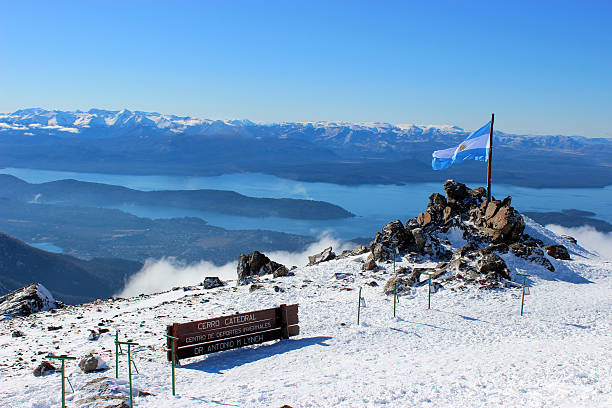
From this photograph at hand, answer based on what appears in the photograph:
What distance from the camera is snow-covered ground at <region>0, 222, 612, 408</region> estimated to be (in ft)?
36.9

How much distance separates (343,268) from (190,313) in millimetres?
9831

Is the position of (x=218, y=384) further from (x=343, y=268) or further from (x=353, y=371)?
(x=343, y=268)

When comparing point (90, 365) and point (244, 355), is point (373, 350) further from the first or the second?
point (90, 365)

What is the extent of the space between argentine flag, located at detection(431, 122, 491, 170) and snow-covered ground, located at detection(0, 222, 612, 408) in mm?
7294

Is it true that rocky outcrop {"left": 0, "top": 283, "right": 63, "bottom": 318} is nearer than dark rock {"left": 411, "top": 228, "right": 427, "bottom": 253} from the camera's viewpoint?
Yes

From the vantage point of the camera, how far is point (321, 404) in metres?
10.7

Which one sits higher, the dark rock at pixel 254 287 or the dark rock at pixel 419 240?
the dark rock at pixel 419 240

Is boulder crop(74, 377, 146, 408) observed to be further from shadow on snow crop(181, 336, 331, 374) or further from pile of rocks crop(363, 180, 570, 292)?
pile of rocks crop(363, 180, 570, 292)

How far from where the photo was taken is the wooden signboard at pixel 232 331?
14.5 m

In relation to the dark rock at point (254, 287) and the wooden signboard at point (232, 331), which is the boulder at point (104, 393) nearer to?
the wooden signboard at point (232, 331)

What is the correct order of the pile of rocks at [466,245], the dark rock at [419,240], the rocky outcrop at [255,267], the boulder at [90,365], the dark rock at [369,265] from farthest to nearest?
the rocky outcrop at [255,267] → the dark rock at [419,240] → the dark rock at [369,265] → the pile of rocks at [466,245] → the boulder at [90,365]

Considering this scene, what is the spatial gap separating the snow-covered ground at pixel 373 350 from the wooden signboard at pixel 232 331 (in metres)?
0.35

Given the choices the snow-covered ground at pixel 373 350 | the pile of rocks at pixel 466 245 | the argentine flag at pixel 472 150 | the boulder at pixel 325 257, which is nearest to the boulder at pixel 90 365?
the snow-covered ground at pixel 373 350

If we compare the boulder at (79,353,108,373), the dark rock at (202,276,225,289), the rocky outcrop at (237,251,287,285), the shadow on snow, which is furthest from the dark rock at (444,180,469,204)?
the boulder at (79,353,108,373)
